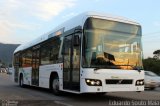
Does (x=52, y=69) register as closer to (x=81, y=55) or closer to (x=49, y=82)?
(x=49, y=82)

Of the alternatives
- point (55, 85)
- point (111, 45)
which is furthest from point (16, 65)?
point (111, 45)

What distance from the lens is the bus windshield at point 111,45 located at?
14.3 m

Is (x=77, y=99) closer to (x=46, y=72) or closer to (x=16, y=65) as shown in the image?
(x=46, y=72)

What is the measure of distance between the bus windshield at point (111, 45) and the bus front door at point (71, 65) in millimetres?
695

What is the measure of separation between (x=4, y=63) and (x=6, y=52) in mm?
18916

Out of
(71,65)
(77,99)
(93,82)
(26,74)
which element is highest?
(71,65)

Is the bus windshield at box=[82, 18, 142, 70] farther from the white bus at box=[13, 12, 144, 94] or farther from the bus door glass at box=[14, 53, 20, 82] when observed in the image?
the bus door glass at box=[14, 53, 20, 82]

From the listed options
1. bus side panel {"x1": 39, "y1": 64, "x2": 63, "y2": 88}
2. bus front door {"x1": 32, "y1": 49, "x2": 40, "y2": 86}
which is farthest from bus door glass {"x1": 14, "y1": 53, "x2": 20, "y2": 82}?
bus side panel {"x1": 39, "y1": 64, "x2": 63, "y2": 88}

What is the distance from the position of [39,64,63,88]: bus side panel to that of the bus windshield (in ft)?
9.29

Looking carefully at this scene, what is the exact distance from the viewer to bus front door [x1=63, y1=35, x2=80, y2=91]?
1486cm

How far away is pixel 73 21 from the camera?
53.4 ft

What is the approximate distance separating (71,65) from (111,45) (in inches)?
76.1

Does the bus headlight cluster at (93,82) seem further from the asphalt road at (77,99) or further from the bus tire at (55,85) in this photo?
the bus tire at (55,85)

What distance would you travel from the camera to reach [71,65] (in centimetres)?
1555
